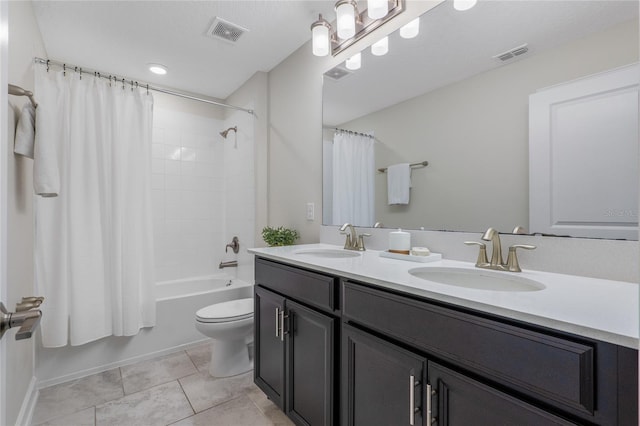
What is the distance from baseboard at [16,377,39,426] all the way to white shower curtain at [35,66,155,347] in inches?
9.8

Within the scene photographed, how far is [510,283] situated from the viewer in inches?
42.7

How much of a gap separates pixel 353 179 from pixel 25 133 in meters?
1.71

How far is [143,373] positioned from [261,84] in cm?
246

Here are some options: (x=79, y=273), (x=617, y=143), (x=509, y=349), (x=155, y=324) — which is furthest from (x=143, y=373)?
(x=617, y=143)

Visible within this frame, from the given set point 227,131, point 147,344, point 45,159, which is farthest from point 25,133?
point 227,131

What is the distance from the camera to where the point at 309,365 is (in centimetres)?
135

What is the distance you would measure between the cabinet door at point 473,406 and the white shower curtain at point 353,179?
3.41 feet

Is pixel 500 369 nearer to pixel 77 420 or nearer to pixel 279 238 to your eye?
pixel 279 238

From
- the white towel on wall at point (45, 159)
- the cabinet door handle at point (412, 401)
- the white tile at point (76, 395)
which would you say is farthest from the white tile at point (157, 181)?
the cabinet door handle at point (412, 401)

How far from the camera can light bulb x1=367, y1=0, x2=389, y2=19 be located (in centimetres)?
156

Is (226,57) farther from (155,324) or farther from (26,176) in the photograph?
(155,324)

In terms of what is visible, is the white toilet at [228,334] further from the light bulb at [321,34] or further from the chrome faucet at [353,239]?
the light bulb at [321,34]

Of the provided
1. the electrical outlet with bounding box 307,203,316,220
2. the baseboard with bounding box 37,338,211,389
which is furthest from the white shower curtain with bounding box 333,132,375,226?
the baseboard with bounding box 37,338,211,389

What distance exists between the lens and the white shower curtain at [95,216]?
1988mm
